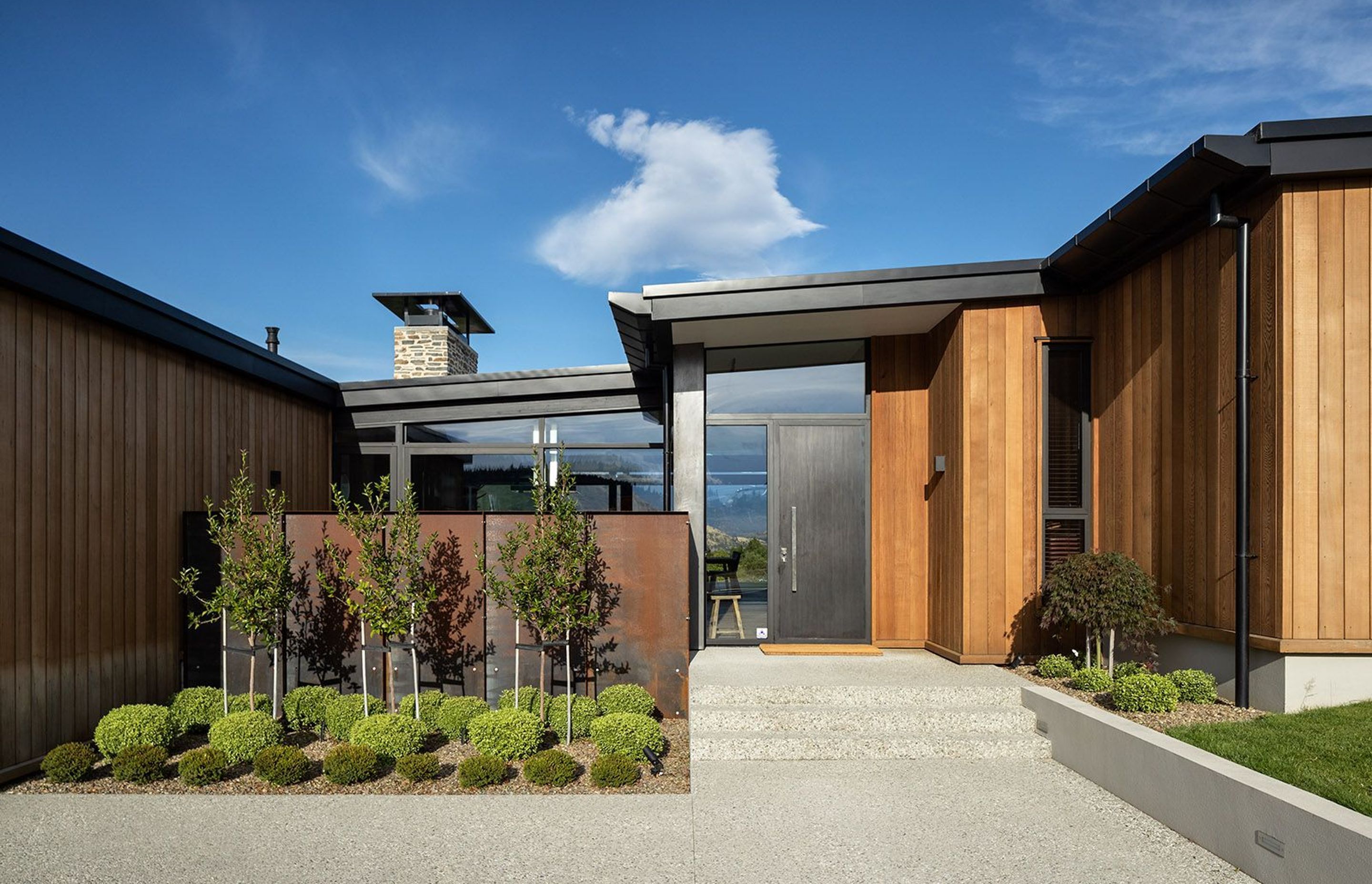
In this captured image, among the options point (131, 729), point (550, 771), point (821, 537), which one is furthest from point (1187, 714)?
point (131, 729)

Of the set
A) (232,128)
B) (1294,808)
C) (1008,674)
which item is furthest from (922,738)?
(232,128)

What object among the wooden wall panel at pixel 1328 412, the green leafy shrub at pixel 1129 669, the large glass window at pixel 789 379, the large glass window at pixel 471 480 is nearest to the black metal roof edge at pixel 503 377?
the large glass window at pixel 471 480

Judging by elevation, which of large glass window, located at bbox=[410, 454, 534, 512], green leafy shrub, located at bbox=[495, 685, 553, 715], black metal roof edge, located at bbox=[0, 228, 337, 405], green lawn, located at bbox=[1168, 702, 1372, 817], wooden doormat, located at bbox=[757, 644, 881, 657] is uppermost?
black metal roof edge, located at bbox=[0, 228, 337, 405]

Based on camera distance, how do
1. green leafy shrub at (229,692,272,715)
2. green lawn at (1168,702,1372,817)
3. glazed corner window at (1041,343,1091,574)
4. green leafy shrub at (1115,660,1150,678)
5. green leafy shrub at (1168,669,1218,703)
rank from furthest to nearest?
glazed corner window at (1041,343,1091,574), green leafy shrub at (229,692,272,715), green leafy shrub at (1115,660,1150,678), green leafy shrub at (1168,669,1218,703), green lawn at (1168,702,1372,817)

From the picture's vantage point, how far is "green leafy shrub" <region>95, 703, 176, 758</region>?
16.2ft

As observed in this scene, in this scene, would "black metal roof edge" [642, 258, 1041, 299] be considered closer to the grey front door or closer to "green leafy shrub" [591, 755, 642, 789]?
the grey front door

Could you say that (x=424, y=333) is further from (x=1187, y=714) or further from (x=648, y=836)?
(x=1187, y=714)

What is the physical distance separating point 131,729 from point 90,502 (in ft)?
5.36

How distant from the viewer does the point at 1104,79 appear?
8.78m

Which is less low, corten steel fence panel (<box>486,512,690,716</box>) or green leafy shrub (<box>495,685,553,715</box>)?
corten steel fence panel (<box>486,512,690,716</box>)

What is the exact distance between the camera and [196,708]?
5.60 meters

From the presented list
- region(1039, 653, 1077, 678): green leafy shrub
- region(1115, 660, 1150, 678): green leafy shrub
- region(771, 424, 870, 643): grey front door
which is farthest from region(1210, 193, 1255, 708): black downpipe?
region(771, 424, 870, 643): grey front door

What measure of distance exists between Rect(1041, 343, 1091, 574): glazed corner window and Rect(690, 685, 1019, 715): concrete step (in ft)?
5.31

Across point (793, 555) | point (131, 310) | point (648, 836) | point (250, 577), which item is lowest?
point (648, 836)
